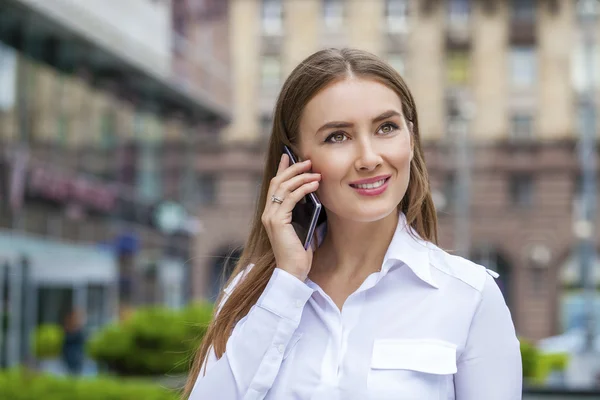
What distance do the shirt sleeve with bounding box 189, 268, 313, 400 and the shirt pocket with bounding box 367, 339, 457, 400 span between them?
0.20m

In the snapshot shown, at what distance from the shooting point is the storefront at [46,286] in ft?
56.6

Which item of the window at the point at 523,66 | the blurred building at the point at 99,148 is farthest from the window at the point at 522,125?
the blurred building at the point at 99,148

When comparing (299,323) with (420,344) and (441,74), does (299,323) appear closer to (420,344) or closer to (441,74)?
(420,344)

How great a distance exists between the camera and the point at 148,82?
22.2 metres

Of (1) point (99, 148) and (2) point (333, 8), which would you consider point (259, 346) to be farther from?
(2) point (333, 8)

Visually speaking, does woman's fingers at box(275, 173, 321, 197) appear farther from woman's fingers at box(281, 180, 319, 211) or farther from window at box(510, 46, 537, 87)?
window at box(510, 46, 537, 87)

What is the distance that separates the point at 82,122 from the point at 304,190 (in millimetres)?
20551

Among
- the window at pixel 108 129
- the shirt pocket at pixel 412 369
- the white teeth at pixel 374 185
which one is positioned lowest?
the shirt pocket at pixel 412 369

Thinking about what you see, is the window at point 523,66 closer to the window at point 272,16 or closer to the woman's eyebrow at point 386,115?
the window at point 272,16

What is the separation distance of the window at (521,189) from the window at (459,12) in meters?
6.66

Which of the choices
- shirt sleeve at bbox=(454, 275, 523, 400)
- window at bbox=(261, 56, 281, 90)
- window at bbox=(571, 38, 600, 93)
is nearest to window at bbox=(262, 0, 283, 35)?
window at bbox=(261, 56, 281, 90)

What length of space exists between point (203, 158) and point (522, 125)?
12.8 m

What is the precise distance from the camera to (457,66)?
42.0m

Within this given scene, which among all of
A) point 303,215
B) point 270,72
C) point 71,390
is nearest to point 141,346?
point 71,390
